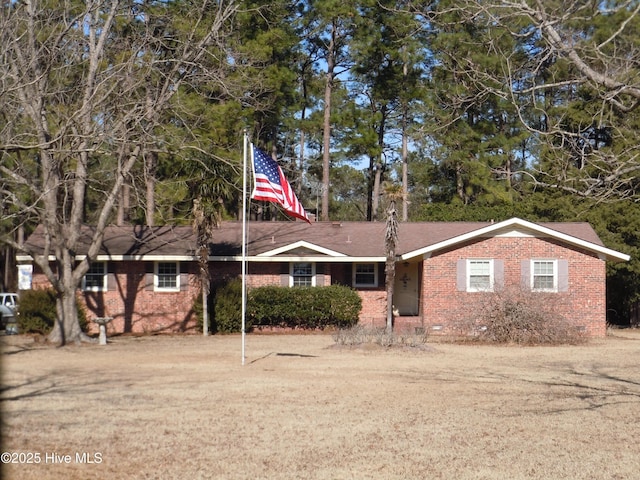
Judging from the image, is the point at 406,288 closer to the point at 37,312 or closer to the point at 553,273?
the point at 553,273

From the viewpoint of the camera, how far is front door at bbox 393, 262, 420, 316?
3447 cm

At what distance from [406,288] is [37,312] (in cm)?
1426

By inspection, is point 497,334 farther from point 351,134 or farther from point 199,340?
point 351,134

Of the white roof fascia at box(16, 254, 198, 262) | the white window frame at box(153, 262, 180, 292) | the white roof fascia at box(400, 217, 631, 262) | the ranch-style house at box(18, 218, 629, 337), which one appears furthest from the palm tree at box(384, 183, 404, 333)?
the white window frame at box(153, 262, 180, 292)

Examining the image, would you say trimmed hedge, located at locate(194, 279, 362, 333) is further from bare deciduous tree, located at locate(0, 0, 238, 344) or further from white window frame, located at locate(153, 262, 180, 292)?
bare deciduous tree, located at locate(0, 0, 238, 344)

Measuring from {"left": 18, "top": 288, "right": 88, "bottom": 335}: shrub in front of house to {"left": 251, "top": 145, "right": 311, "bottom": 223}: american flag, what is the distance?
40.6 ft

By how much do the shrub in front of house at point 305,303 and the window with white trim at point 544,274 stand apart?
629cm

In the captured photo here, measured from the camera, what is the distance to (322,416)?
508 inches

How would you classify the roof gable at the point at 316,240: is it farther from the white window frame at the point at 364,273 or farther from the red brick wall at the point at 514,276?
the white window frame at the point at 364,273

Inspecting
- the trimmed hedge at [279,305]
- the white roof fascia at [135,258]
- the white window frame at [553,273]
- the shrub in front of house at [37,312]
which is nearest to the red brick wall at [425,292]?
the white window frame at [553,273]

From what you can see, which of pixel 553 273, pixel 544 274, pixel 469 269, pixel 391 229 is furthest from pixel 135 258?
pixel 553 273

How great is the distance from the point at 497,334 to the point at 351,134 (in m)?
22.0

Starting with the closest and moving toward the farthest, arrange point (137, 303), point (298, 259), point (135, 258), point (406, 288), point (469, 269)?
point (469, 269) → point (135, 258) → point (298, 259) → point (137, 303) → point (406, 288)

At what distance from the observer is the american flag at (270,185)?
19016 mm
